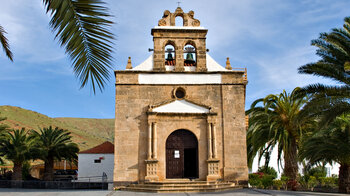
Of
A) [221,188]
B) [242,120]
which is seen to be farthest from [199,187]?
[242,120]

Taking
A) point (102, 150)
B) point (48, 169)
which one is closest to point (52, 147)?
point (48, 169)

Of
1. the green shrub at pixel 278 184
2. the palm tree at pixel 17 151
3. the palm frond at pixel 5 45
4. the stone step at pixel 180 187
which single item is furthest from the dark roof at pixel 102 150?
the palm frond at pixel 5 45

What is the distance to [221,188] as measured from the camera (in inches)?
632

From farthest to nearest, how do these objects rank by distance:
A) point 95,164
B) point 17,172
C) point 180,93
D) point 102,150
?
point 102,150, point 95,164, point 17,172, point 180,93

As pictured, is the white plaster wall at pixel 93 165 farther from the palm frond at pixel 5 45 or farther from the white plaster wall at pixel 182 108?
the palm frond at pixel 5 45

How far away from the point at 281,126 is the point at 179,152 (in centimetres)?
616

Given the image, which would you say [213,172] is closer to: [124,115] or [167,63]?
[124,115]

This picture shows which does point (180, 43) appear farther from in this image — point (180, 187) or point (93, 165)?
point (93, 165)

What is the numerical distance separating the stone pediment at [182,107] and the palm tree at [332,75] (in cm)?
646

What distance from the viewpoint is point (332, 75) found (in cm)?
1214

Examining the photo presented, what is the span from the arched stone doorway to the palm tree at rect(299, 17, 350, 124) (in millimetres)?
7023

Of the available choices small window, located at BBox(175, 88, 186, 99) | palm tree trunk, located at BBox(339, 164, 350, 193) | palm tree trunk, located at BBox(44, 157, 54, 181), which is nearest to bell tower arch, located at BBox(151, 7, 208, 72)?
small window, located at BBox(175, 88, 186, 99)

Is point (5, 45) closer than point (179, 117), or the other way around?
point (5, 45)

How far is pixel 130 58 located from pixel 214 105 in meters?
5.38
